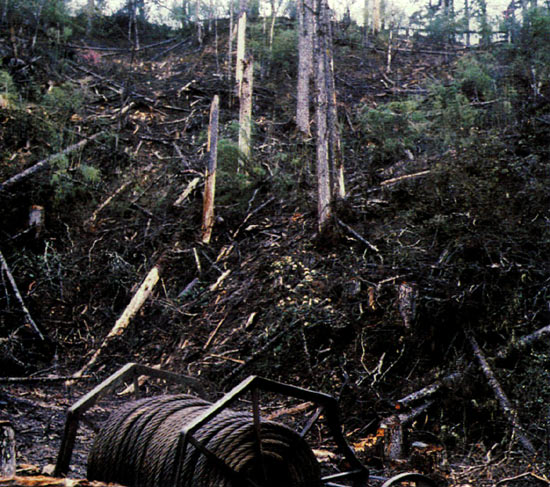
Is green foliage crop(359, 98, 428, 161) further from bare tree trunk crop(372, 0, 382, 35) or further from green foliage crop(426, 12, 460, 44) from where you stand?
bare tree trunk crop(372, 0, 382, 35)

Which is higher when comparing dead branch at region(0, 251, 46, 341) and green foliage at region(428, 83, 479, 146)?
green foliage at region(428, 83, 479, 146)

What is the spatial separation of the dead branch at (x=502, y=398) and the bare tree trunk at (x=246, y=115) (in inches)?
354

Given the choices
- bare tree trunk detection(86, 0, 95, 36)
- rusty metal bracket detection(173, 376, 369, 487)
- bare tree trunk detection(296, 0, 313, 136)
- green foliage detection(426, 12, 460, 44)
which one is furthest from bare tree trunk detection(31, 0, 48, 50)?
rusty metal bracket detection(173, 376, 369, 487)

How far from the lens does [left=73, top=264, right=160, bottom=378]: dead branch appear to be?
9.99 meters

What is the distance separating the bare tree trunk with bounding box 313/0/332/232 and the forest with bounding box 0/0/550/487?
41mm

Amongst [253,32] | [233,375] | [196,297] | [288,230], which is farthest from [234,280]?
[253,32]

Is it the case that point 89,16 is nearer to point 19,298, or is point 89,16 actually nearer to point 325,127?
point 19,298

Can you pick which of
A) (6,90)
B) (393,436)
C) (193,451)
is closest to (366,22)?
(6,90)

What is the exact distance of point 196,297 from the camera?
10992mm

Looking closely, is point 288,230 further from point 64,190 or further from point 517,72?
point 517,72

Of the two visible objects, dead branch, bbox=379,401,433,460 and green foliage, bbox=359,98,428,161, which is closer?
dead branch, bbox=379,401,433,460

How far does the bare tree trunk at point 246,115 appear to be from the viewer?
15.5 meters

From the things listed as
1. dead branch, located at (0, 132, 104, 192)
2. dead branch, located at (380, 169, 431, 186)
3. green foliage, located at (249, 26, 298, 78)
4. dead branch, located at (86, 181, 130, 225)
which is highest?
green foliage, located at (249, 26, 298, 78)

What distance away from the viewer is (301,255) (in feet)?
34.2
